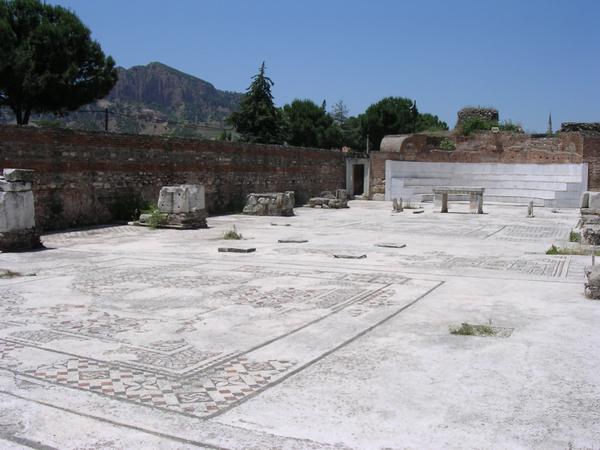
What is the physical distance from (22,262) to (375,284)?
5828mm

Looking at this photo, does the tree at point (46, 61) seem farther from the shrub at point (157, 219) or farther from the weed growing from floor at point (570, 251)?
the weed growing from floor at point (570, 251)

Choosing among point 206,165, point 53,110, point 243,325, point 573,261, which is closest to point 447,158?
point 206,165

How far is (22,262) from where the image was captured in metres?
10.2

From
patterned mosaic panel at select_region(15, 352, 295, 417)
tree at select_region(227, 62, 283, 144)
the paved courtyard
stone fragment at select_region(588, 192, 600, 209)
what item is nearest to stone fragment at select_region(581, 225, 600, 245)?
the paved courtyard

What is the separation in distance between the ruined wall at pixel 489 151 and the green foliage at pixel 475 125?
4.00 metres

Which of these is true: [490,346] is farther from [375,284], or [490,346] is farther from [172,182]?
[172,182]

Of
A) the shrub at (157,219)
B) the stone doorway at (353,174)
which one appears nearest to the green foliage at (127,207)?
the shrub at (157,219)

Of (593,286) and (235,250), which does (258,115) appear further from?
(593,286)

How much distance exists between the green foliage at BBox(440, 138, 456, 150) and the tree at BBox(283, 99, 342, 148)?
19626 mm

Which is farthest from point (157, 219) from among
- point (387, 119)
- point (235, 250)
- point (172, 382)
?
point (387, 119)

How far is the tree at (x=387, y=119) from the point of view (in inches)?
2128

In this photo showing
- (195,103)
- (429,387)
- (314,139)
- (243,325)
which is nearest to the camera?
(429,387)

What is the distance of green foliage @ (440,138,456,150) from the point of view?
33.2m

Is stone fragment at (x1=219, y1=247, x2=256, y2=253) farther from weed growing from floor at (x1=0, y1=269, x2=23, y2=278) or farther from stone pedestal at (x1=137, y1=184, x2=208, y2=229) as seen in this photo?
stone pedestal at (x1=137, y1=184, x2=208, y2=229)
